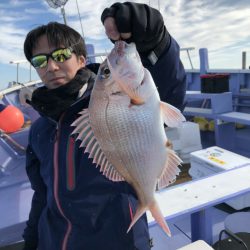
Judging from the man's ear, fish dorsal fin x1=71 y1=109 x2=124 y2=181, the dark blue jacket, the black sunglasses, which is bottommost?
the dark blue jacket

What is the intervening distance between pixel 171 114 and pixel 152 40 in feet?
1.17

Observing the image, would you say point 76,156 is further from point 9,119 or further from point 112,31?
point 9,119

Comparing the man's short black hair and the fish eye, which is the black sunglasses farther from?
the fish eye

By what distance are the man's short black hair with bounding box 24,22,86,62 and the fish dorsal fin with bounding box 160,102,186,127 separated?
0.70m

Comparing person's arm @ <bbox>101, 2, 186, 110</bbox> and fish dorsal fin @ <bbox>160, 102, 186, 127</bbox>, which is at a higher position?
person's arm @ <bbox>101, 2, 186, 110</bbox>

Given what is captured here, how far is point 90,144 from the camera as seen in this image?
112 centimetres

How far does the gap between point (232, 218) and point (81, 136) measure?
90.4 inches

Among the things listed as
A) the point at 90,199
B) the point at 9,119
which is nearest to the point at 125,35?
the point at 90,199

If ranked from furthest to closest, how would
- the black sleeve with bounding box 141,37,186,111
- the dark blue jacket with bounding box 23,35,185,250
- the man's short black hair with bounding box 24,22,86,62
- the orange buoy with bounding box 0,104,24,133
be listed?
the orange buoy with bounding box 0,104,24,133 < the man's short black hair with bounding box 24,22,86,62 < the dark blue jacket with bounding box 23,35,185,250 < the black sleeve with bounding box 141,37,186,111

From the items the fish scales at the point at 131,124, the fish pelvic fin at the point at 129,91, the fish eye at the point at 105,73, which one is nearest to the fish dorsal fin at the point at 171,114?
the fish scales at the point at 131,124

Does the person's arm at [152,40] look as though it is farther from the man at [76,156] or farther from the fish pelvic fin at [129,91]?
the fish pelvic fin at [129,91]

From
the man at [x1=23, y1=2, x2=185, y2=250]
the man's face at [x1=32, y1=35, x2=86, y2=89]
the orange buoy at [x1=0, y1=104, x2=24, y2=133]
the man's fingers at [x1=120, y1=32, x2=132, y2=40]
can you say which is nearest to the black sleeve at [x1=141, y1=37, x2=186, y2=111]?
the man at [x1=23, y1=2, x2=185, y2=250]

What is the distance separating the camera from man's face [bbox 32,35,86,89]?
148 centimetres

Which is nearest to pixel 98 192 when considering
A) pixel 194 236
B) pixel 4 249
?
pixel 194 236
